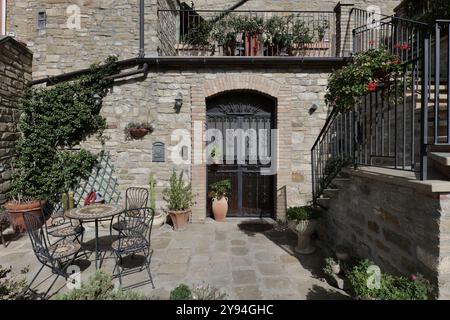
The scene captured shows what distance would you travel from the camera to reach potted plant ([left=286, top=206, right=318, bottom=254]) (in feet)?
13.4

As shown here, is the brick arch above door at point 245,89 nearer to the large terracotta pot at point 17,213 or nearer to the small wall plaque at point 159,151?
the small wall plaque at point 159,151

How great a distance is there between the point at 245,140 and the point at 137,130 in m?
2.41

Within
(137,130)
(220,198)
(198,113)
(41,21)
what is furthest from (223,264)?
(41,21)

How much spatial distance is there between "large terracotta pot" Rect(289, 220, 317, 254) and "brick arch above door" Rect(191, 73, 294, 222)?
1440 millimetres

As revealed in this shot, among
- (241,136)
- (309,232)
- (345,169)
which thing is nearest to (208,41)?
(241,136)

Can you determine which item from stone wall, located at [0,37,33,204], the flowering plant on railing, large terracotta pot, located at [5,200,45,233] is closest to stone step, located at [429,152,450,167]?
the flowering plant on railing

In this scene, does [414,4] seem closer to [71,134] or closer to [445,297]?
[445,297]

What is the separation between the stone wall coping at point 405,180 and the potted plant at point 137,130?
4111mm

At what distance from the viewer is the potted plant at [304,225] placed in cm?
407

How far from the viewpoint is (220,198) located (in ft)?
18.8

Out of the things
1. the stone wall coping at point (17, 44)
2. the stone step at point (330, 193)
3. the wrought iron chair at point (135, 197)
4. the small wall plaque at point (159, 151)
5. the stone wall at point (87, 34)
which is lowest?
the wrought iron chair at point (135, 197)

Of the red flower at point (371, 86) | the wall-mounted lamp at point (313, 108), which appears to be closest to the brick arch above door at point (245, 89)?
the wall-mounted lamp at point (313, 108)

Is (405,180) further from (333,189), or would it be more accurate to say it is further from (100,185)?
(100,185)
